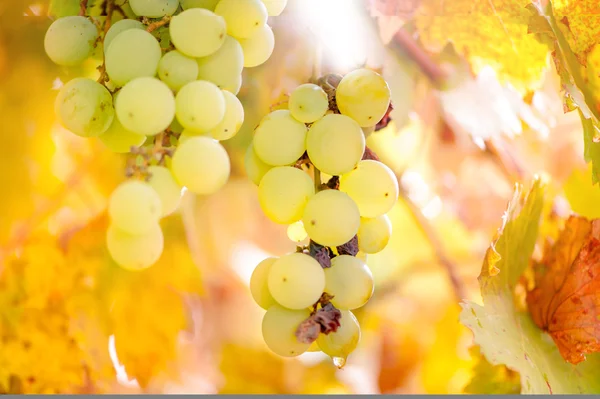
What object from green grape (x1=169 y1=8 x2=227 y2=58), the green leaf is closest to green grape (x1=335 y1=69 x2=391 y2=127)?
green grape (x1=169 y1=8 x2=227 y2=58)

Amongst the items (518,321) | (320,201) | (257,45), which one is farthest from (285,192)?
(518,321)

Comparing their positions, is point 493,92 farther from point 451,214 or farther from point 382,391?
point 382,391

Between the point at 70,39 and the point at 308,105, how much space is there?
188 mm

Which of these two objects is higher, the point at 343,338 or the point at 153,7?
the point at 153,7

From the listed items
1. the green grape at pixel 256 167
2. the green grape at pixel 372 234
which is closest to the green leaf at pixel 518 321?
the green grape at pixel 372 234

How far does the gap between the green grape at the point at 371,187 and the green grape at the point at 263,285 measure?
0.28 ft

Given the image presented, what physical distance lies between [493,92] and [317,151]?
45 cm

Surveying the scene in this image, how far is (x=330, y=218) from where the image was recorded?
1.21ft

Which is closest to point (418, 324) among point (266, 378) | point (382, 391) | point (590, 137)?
point (382, 391)

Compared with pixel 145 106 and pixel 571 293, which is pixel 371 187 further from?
pixel 571 293

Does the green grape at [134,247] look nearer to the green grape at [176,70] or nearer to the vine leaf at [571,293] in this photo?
the green grape at [176,70]

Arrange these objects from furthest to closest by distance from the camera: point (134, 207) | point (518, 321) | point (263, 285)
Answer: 1. point (518, 321)
2. point (263, 285)
3. point (134, 207)

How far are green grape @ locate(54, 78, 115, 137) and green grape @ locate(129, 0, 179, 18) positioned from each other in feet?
0.21

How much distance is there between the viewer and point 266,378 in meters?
0.62
